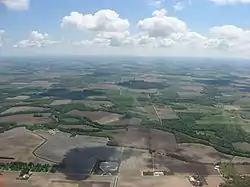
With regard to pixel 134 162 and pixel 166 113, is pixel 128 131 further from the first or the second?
pixel 166 113

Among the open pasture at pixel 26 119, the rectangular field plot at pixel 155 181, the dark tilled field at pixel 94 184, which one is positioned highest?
the rectangular field plot at pixel 155 181

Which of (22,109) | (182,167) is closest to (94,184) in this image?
(182,167)

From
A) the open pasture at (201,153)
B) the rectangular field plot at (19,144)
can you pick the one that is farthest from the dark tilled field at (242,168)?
the rectangular field plot at (19,144)

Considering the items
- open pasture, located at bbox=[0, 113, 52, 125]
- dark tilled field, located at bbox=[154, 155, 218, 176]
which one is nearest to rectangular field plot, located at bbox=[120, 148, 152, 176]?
dark tilled field, located at bbox=[154, 155, 218, 176]

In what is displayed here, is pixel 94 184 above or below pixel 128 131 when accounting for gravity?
below

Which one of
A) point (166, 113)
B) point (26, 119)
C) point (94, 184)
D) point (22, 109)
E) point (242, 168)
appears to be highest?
point (242, 168)

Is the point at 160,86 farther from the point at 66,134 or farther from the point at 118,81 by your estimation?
the point at 66,134

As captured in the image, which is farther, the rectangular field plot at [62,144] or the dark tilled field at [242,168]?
the rectangular field plot at [62,144]

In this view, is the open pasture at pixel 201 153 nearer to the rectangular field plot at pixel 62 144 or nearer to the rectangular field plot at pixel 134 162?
the rectangular field plot at pixel 134 162
